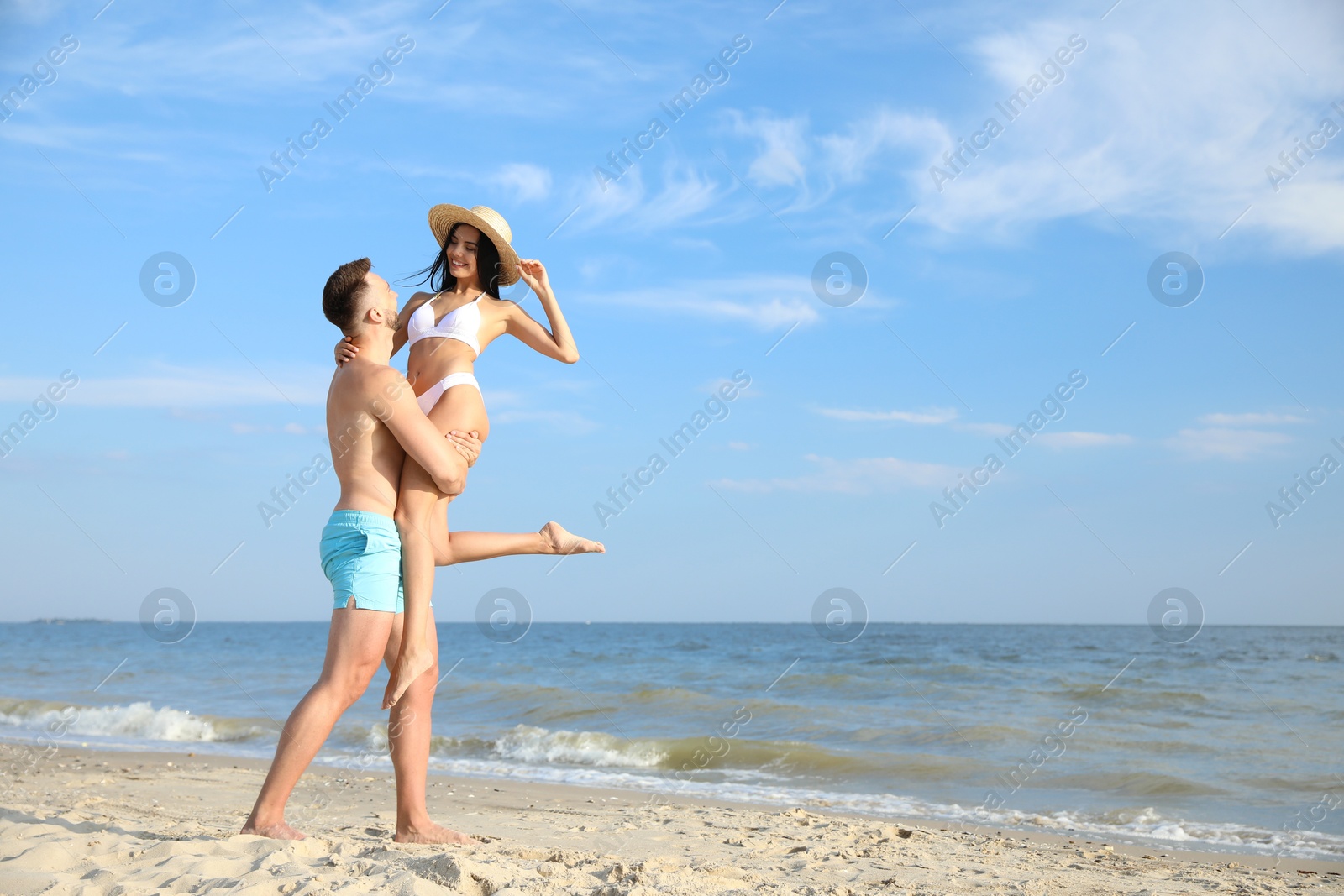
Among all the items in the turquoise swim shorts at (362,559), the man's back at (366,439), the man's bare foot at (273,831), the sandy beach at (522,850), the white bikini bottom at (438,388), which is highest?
the white bikini bottom at (438,388)

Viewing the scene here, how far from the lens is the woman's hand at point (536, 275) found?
12.8 ft

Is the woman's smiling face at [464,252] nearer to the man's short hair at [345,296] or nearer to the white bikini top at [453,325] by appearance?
the white bikini top at [453,325]

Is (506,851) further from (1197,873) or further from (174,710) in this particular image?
(174,710)

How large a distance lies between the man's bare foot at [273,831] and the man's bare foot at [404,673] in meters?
0.53

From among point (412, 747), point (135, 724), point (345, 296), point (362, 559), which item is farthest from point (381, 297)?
point (135, 724)

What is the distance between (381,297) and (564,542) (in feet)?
3.79

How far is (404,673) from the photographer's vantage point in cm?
339

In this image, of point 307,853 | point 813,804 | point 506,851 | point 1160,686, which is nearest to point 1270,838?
point 813,804

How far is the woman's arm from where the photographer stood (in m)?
3.90

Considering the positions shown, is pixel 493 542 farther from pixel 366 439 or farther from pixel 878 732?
pixel 878 732

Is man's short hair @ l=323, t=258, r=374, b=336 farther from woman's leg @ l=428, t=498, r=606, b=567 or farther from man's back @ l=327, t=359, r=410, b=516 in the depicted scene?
woman's leg @ l=428, t=498, r=606, b=567

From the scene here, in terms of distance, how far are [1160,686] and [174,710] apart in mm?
13483

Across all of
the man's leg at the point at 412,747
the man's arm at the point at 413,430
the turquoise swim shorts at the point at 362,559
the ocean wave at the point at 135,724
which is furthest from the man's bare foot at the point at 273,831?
the ocean wave at the point at 135,724

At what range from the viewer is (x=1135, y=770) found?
25.1 ft
